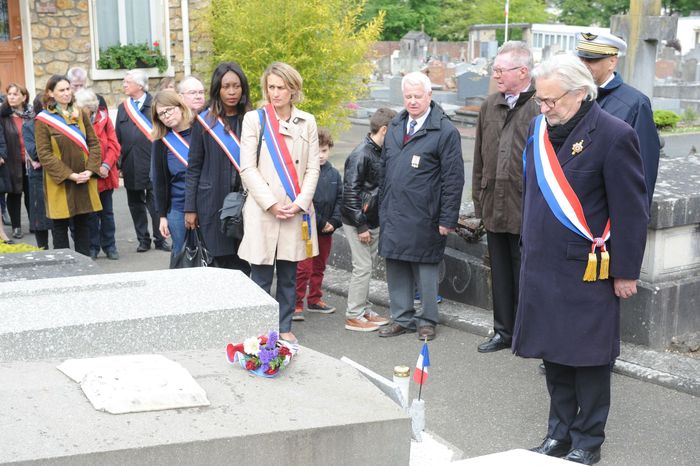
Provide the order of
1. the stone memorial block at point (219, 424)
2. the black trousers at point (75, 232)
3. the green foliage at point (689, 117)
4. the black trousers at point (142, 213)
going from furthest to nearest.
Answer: the green foliage at point (689, 117) < the black trousers at point (142, 213) < the black trousers at point (75, 232) < the stone memorial block at point (219, 424)

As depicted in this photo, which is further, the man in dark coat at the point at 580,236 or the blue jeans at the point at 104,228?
the blue jeans at the point at 104,228

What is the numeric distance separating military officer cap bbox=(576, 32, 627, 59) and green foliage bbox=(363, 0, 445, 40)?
49.8 metres

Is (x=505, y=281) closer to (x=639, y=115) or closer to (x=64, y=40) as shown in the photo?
(x=639, y=115)

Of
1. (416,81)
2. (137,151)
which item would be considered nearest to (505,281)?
(416,81)

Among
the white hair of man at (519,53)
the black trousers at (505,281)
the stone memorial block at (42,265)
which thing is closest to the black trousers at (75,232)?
the stone memorial block at (42,265)

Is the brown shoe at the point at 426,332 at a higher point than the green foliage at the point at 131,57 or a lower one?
lower

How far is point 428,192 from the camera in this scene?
20.6ft

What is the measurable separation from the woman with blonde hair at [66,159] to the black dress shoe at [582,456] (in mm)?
5384

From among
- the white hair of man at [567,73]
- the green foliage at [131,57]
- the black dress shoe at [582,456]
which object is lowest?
the black dress shoe at [582,456]

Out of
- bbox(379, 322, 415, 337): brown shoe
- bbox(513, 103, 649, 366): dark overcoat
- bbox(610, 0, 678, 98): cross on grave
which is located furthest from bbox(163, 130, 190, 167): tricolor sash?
bbox(610, 0, 678, 98): cross on grave

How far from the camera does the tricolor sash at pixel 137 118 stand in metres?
9.30

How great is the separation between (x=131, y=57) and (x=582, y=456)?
1229cm

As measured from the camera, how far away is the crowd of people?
4301mm

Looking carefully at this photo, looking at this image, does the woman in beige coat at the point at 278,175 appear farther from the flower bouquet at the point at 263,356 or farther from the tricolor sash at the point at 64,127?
the tricolor sash at the point at 64,127
